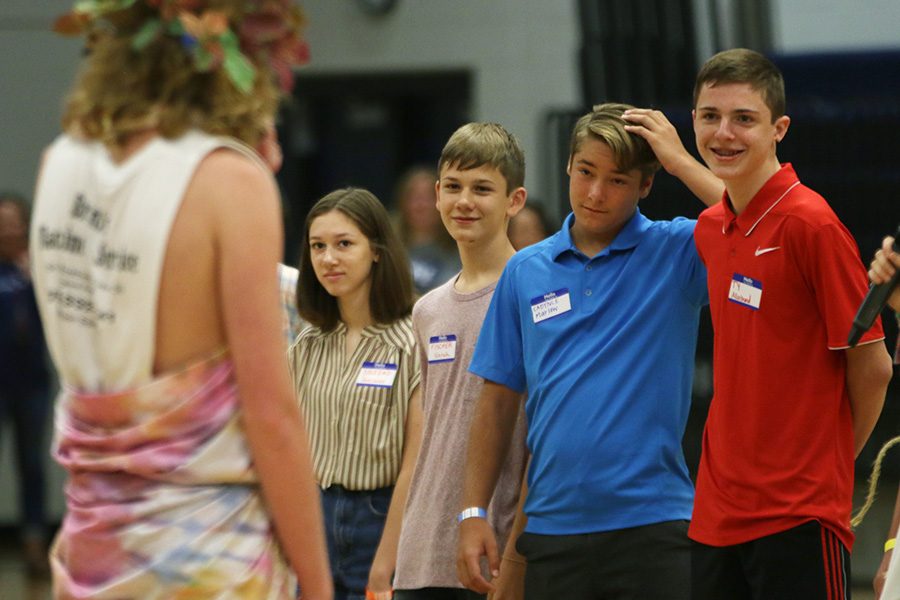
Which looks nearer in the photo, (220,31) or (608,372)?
(220,31)

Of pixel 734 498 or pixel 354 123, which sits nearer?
pixel 734 498

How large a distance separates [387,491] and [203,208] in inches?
67.1

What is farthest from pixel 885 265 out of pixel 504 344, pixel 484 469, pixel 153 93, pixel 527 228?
pixel 527 228

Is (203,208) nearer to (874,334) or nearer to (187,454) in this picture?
(187,454)

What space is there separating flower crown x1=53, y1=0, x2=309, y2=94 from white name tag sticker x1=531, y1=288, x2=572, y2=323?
104 centimetres

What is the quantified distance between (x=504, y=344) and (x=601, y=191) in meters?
0.41

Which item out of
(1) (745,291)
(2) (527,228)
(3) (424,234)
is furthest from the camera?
(3) (424,234)

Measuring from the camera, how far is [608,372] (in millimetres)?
3000

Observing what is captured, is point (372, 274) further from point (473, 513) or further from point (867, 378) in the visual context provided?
point (867, 378)

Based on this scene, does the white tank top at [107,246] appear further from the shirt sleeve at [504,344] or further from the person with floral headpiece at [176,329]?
the shirt sleeve at [504,344]

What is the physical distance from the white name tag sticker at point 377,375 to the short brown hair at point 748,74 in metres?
1.18

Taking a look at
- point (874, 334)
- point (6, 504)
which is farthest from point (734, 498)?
point (6, 504)

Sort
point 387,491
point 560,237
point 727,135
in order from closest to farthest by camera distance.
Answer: point 727,135
point 560,237
point 387,491

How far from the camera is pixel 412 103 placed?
31.9 ft
